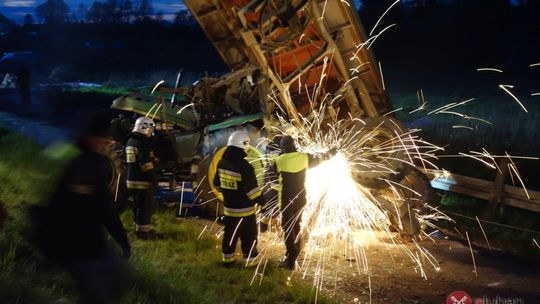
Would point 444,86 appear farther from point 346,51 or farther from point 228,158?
point 228,158

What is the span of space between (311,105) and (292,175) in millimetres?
1648

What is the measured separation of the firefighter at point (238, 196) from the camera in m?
6.54

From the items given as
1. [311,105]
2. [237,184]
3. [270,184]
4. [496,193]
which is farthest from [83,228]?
[496,193]

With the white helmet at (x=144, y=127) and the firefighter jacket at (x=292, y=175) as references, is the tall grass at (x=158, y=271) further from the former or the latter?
the white helmet at (x=144, y=127)

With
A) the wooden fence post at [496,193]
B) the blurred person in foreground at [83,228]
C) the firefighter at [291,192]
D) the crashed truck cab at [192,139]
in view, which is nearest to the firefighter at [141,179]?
the crashed truck cab at [192,139]

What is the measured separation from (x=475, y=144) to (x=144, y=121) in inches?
279

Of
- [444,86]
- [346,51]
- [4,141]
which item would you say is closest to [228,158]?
[346,51]

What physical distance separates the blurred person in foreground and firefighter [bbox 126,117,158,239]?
11.6 feet

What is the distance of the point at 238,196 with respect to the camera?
660 centimetres

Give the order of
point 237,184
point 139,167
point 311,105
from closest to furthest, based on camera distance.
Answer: point 237,184
point 139,167
point 311,105

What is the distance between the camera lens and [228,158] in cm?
658

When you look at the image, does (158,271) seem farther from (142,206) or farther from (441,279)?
(441,279)

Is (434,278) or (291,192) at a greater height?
(291,192)

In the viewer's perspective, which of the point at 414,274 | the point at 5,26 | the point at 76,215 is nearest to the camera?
the point at 76,215
